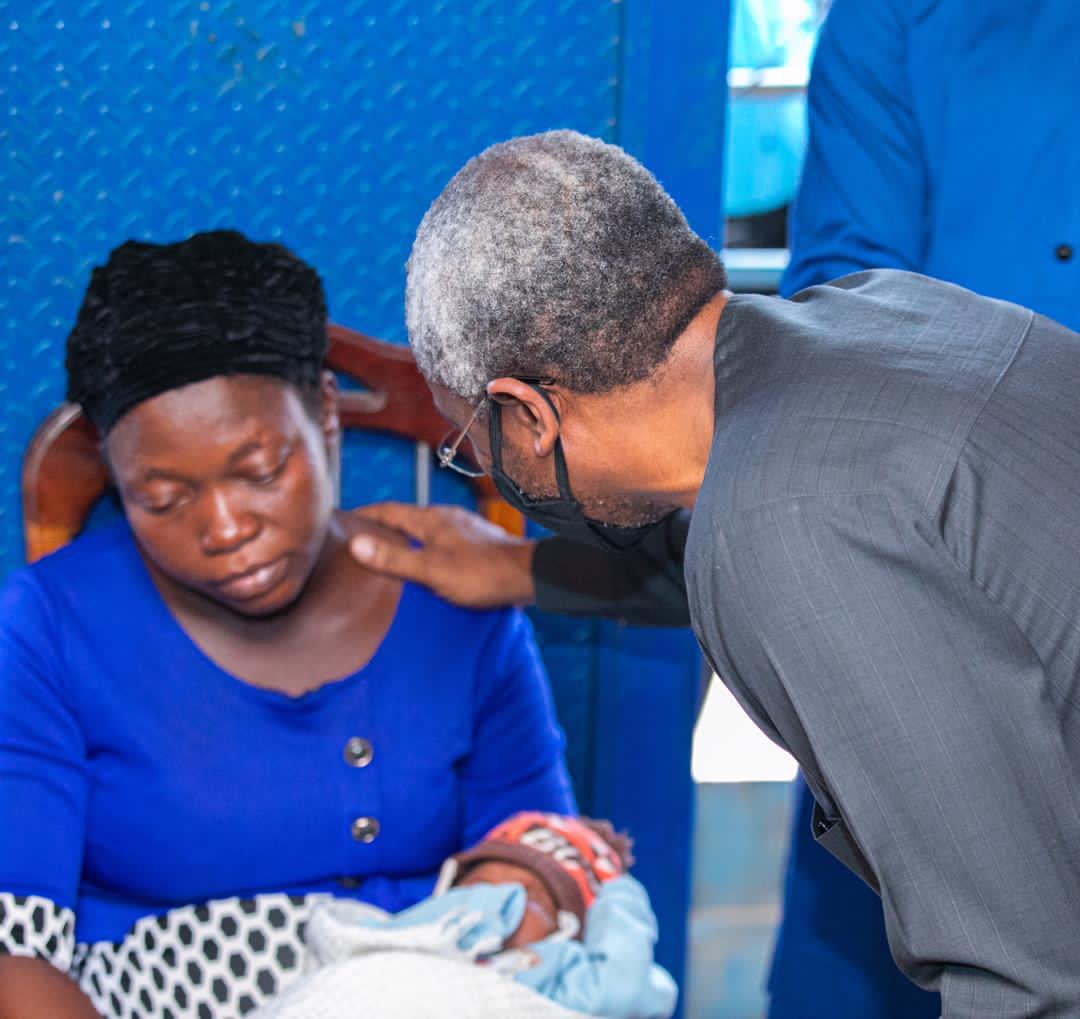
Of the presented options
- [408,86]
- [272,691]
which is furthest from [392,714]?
[408,86]

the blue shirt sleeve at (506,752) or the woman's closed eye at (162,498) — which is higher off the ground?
the woman's closed eye at (162,498)

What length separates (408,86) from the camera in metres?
2.22

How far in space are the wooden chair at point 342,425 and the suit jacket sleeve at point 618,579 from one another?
0.27 meters

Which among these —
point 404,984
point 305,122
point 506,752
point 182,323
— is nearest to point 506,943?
point 404,984

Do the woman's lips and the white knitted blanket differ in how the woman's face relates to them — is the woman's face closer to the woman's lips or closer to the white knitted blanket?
the woman's lips

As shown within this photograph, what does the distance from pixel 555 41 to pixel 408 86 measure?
24 cm

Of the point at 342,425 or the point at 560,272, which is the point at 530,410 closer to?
the point at 560,272

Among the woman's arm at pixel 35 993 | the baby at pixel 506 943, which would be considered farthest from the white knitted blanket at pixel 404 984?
the woman's arm at pixel 35 993

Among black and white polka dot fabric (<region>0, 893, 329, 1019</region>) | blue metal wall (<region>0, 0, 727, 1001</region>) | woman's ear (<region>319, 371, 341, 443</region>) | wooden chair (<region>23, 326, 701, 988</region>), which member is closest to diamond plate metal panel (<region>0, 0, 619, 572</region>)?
blue metal wall (<region>0, 0, 727, 1001</region>)

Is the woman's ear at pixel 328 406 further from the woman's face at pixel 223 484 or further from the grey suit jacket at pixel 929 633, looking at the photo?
the grey suit jacket at pixel 929 633

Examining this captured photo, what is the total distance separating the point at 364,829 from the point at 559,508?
66 centimetres

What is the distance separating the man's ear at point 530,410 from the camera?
1.26m

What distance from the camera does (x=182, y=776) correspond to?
71.1 inches

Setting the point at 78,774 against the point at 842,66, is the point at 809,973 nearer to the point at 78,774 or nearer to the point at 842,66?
the point at 78,774
